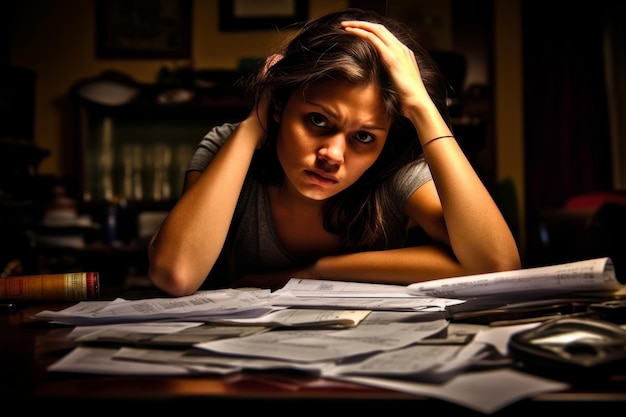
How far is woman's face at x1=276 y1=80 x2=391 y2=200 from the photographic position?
101 cm

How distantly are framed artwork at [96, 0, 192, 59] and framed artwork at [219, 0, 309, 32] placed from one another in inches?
9.5

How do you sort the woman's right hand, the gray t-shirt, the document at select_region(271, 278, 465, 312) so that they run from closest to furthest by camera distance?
the document at select_region(271, 278, 465, 312) < the woman's right hand < the gray t-shirt

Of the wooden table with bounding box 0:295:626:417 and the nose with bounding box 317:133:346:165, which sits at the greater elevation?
the nose with bounding box 317:133:346:165

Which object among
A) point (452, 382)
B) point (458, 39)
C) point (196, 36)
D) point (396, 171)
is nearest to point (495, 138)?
point (458, 39)

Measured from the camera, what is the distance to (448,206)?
→ 1037 millimetres

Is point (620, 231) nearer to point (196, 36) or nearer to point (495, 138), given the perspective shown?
point (495, 138)

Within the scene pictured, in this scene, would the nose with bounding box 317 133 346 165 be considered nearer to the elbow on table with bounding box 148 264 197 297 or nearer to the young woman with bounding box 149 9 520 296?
the young woman with bounding box 149 9 520 296

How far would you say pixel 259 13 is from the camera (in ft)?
12.9

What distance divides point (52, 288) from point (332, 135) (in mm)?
489

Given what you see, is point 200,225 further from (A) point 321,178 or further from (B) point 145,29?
(B) point 145,29

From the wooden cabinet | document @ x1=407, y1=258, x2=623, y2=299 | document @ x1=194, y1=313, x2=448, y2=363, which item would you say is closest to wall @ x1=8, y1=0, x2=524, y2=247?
the wooden cabinet

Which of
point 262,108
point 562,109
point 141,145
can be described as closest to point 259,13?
point 141,145

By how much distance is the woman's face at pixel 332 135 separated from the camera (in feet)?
3.32

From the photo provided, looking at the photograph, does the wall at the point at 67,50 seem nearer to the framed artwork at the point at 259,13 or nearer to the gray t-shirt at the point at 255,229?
the framed artwork at the point at 259,13
